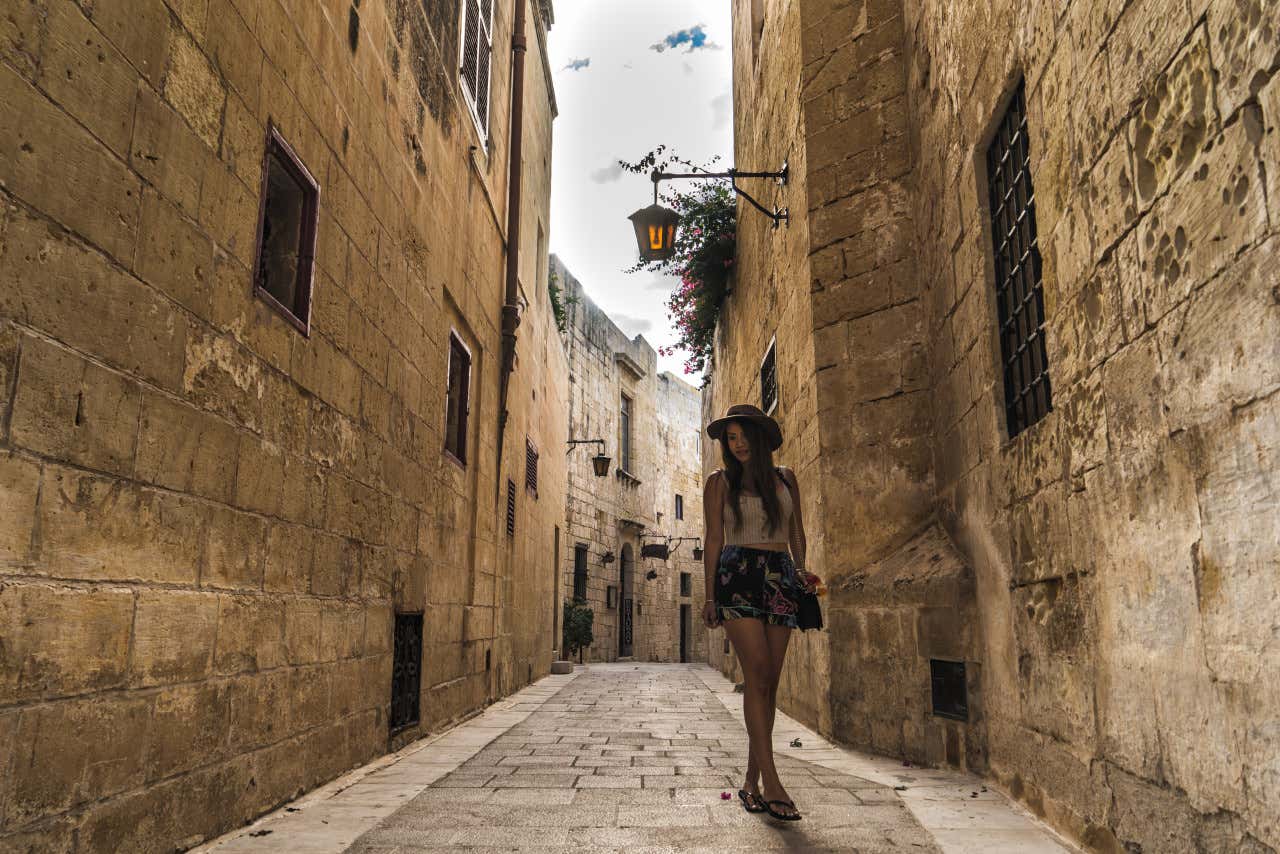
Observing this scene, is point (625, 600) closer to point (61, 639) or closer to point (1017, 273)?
point (1017, 273)

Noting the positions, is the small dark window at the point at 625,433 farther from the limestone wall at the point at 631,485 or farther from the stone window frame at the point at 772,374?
the stone window frame at the point at 772,374

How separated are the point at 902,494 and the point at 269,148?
3665 millimetres

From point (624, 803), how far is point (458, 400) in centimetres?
437

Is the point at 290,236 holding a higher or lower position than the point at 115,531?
higher

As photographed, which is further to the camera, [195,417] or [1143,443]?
[195,417]

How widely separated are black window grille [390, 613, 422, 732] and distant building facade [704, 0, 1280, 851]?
8.17 feet

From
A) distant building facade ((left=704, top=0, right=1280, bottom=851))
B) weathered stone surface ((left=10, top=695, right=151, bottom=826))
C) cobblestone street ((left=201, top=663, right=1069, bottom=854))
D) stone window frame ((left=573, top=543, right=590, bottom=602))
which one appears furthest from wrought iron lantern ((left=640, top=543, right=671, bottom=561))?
weathered stone surface ((left=10, top=695, right=151, bottom=826))

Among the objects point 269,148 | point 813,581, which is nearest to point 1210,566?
point 813,581

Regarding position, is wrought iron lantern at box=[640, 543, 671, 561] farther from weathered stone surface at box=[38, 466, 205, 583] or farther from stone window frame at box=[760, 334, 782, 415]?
weathered stone surface at box=[38, 466, 205, 583]

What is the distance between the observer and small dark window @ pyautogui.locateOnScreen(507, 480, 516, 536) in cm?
960

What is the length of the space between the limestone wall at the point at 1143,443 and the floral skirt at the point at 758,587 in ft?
2.98

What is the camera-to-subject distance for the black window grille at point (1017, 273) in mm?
3570

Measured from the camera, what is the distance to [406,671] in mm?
5469

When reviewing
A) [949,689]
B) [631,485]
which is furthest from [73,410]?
[631,485]
